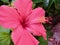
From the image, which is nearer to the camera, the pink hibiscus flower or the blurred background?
the pink hibiscus flower

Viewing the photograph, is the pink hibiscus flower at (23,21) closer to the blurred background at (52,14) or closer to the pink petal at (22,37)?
the pink petal at (22,37)

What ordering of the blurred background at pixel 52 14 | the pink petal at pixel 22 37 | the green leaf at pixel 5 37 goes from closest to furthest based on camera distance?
the pink petal at pixel 22 37 → the green leaf at pixel 5 37 → the blurred background at pixel 52 14

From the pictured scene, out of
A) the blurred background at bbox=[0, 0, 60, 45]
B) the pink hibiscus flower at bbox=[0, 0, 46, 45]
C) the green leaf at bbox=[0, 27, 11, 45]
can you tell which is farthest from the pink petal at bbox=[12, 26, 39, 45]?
the blurred background at bbox=[0, 0, 60, 45]

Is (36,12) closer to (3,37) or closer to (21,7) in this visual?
(21,7)

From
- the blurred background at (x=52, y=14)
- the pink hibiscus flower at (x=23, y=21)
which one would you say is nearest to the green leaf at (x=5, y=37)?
the pink hibiscus flower at (x=23, y=21)

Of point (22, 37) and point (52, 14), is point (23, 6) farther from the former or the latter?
point (52, 14)

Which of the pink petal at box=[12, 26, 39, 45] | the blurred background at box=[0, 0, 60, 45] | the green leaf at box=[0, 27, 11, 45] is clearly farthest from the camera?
the blurred background at box=[0, 0, 60, 45]

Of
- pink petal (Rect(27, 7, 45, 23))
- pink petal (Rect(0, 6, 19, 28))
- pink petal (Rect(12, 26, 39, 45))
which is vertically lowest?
pink petal (Rect(12, 26, 39, 45))

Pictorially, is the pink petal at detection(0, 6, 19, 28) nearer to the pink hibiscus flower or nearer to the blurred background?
the pink hibiscus flower
